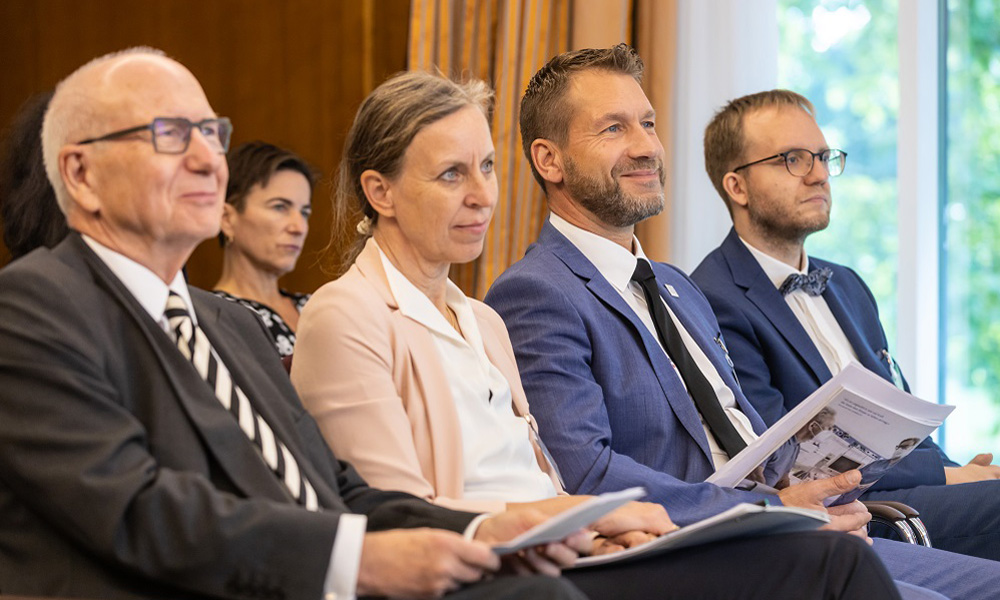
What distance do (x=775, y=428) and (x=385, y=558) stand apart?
0.91 m

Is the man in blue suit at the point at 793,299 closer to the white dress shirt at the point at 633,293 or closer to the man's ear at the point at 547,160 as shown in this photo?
the white dress shirt at the point at 633,293

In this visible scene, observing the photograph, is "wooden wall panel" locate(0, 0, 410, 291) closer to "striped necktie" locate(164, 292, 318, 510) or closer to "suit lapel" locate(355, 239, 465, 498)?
"suit lapel" locate(355, 239, 465, 498)

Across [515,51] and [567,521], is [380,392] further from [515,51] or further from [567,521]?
[515,51]

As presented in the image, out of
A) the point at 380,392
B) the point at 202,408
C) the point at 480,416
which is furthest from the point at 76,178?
the point at 480,416

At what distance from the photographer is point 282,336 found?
4199 mm

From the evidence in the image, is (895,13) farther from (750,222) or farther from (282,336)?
(282,336)

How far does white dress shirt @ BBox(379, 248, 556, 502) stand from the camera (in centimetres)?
209

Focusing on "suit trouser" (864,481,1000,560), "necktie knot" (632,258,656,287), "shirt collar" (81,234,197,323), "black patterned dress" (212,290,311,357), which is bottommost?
"suit trouser" (864,481,1000,560)

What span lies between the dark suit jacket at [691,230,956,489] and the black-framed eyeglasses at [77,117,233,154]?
5.97 feet

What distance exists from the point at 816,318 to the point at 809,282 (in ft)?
0.38

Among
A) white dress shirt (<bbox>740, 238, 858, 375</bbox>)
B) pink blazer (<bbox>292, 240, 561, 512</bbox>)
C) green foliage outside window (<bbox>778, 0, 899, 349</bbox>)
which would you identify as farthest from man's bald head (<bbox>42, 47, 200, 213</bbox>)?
green foliage outside window (<bbox>778, 0, 899, 349</bbox>)

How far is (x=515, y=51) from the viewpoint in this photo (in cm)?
457

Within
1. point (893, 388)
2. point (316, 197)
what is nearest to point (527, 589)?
point (893, 388)

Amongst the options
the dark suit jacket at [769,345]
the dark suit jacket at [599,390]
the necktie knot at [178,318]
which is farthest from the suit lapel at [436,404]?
the dark suit jacket at [769,345]
